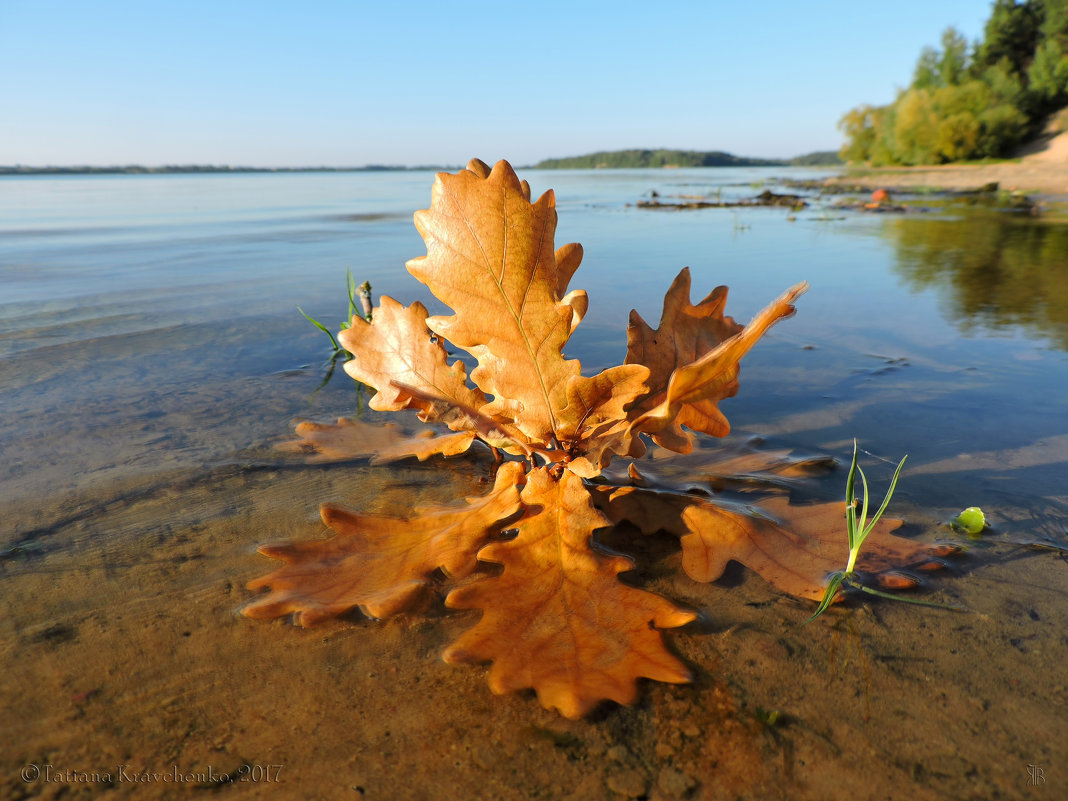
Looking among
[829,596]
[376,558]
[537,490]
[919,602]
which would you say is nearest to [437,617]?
[376,558]

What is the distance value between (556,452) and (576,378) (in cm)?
25

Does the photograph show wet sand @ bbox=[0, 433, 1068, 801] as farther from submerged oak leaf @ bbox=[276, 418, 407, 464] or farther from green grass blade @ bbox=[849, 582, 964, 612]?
submerged oak leaf @ bbox=[276, 418, 407, 464]

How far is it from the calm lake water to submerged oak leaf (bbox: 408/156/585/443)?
605 mm

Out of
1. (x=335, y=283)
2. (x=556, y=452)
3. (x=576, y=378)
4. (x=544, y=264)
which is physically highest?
(x=544, y=264)

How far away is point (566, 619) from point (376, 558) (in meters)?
0.52

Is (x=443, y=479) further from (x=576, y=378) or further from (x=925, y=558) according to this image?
(x=925, y=558)

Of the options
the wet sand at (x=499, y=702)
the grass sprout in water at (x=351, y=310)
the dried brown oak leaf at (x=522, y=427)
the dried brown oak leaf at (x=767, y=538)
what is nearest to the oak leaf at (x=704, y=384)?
the dried brown oak leaf at (x=522, y=427)

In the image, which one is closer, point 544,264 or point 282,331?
point 544,264

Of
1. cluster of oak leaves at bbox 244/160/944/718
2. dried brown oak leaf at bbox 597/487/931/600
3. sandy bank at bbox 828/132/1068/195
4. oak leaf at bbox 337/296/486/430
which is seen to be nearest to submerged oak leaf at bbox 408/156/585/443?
cluster of oak leaves at bbox 244/160/944/718

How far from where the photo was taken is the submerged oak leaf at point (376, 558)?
1448mm

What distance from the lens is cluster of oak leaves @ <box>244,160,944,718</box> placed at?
4.55ft

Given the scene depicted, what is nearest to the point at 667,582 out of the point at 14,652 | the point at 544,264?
the point at 544,264

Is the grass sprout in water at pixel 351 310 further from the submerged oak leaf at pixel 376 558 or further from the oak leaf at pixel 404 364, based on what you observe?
the submerged oak leaf at pixel 376 558

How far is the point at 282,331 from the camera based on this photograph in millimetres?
4570
